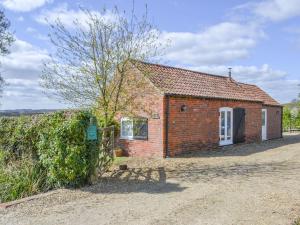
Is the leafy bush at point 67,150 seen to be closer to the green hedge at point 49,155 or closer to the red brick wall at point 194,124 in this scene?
the green hedge at point 49,155

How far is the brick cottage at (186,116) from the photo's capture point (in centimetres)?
1560

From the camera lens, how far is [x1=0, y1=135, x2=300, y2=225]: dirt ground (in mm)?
6660

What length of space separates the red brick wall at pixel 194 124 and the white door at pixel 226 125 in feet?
1.29

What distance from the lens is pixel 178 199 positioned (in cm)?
799

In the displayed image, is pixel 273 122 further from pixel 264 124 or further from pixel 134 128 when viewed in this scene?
pixel 134 128

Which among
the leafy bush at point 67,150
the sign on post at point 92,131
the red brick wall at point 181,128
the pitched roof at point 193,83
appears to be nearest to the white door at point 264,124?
the pitched roof at point 193,83

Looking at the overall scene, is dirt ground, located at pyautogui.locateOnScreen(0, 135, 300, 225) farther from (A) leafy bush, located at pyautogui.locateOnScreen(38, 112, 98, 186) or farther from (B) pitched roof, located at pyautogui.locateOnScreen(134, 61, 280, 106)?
(B) pitched roof, located at pyautogui.locateOnScreen(134, 61, 280, 106)

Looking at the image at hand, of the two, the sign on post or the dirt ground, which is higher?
the sign on post

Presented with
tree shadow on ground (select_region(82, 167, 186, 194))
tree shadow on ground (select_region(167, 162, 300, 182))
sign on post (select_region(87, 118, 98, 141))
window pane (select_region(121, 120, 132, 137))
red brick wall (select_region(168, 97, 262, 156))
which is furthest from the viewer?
window pane (select_region(121, 120, 132, 137))

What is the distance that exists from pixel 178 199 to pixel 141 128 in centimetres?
875

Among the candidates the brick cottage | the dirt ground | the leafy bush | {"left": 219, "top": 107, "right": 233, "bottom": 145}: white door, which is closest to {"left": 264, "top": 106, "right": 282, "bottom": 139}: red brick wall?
the brick cottage

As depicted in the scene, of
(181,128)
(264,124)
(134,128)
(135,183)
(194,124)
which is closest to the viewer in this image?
(135,183)

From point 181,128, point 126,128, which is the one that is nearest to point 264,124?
point 181,128

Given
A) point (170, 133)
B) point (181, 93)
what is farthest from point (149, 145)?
point (181, 93)
